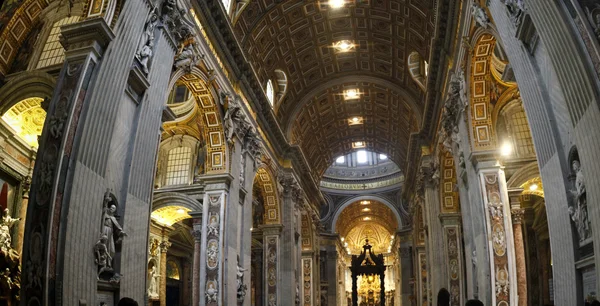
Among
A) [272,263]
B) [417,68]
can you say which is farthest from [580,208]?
[272,263]

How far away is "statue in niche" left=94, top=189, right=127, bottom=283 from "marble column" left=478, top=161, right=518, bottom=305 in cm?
804

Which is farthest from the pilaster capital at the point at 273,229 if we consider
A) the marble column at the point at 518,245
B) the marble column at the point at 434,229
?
the marble column at the point at 518,245

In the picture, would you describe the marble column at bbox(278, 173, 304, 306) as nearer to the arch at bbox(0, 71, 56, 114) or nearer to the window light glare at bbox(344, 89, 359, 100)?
the window light glare at bbox(344, 89, 359, 100)

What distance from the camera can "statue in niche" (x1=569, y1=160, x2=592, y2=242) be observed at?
6505mm

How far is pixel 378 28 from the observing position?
19453mm

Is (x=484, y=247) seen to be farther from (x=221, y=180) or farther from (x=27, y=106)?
(x=27, y=106)

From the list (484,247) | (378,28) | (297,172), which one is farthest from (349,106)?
(484,247)

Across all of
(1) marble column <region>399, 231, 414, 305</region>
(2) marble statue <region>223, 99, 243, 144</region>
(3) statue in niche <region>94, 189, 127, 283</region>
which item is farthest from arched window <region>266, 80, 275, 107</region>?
(1) marble column <region>399, 231, 414, 305</region>

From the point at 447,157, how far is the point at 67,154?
13584mm

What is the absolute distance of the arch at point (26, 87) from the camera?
9.48 meters

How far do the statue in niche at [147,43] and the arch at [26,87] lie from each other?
1.69 m

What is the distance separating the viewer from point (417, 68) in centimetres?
2041

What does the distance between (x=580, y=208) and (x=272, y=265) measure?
1518cm

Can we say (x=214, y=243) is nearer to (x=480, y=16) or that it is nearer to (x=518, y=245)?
A: (x=518, y=245)
